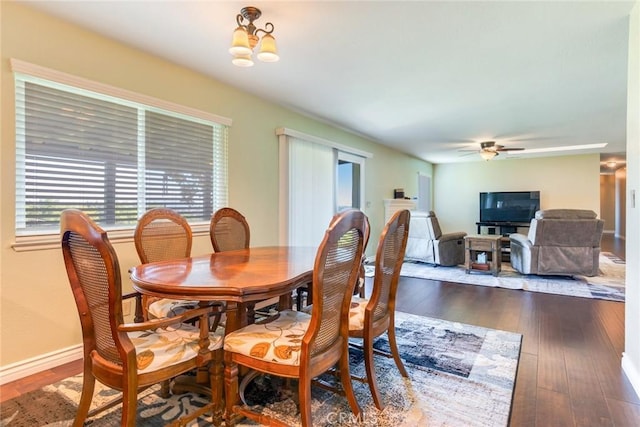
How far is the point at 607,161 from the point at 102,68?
11264mm

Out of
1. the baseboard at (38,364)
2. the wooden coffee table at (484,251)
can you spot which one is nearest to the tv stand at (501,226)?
the wooden coffee table at (484,251)

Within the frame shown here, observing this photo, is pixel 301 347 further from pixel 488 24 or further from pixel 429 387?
pixel 488 24

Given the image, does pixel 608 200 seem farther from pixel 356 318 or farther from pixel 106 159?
pixel 106 159

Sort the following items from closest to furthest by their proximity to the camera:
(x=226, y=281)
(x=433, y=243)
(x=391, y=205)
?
1. (x=226, y=281)
2. (x=433, y=243)
3. (x=391, y=205)

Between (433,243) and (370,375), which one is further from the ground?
(433,243)

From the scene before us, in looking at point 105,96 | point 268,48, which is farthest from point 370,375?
point 105,96

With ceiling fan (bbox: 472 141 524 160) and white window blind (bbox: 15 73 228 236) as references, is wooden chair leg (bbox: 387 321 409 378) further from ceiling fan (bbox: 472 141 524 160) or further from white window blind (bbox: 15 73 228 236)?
ceiling fan (bbox: 472 141 524 160)

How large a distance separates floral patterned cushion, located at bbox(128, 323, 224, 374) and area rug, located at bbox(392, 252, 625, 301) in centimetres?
386

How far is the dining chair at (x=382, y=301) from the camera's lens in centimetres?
171

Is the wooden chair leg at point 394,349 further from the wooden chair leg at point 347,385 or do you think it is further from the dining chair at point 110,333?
the dining chair at point 110,333

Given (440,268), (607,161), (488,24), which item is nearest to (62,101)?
(488,24)

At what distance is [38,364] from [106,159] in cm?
147

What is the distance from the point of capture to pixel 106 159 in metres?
2.54

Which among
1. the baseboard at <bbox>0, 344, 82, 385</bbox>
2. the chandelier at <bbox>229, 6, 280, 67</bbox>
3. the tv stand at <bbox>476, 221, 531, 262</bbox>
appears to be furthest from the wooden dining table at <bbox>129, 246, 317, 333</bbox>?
the tv stand at <bbox>476, 221, 531, 262</bbox>
